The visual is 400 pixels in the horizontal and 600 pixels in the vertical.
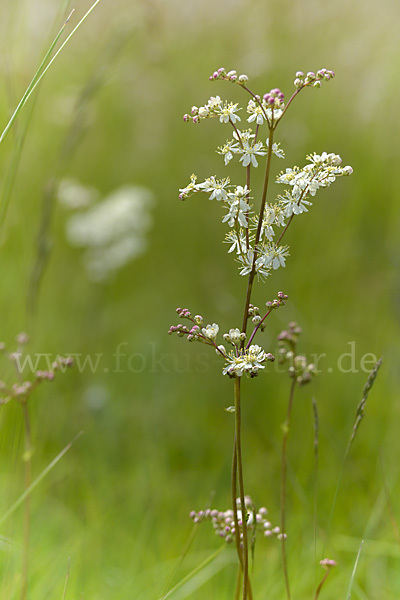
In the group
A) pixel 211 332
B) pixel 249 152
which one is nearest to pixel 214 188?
pixel 249 152

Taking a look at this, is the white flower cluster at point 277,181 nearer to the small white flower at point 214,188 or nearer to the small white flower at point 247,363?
the small white flower at point 214,188

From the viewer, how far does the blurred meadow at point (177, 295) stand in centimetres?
188

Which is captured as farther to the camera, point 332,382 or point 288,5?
point 288,5

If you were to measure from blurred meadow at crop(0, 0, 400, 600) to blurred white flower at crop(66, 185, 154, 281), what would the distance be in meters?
0.02

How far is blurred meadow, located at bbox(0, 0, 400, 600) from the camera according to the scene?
1.88 meters

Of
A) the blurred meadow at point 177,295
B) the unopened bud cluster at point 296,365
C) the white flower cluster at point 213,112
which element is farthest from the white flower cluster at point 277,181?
the blurred meadow at point 177,295

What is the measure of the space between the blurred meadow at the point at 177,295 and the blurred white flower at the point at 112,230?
16mm

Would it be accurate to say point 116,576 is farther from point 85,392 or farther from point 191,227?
point 191,227

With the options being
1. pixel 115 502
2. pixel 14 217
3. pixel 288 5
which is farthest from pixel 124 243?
pixel 288 5

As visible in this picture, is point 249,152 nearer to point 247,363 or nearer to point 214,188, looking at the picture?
point 214,188

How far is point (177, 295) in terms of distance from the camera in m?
3.24

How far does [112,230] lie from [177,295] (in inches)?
21.0

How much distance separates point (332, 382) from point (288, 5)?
2710 millimetres

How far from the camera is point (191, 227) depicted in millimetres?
3432
